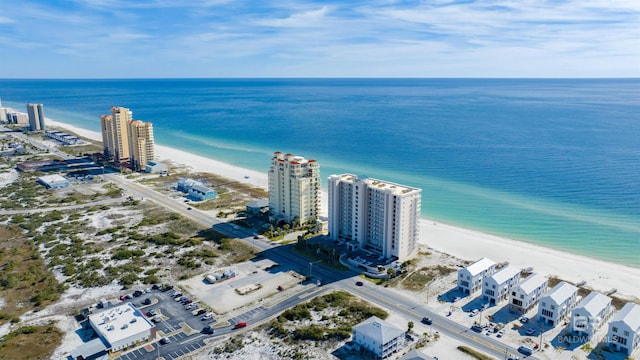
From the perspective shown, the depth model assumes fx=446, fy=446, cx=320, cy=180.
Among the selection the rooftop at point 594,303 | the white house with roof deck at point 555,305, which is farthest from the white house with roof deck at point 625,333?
the white house with roof deck at point 555,305

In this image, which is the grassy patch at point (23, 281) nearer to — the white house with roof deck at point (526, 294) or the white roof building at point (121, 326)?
the white roof building at point (121, 326)

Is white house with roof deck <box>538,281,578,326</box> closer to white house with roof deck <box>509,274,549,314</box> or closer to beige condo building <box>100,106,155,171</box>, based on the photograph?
white house with roof deck <box>509,274,549,314</box>

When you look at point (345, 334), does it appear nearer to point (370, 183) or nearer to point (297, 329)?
point (297, 329)

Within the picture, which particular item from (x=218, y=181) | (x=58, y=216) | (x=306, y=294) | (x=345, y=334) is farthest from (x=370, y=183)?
(x=58, y=216)

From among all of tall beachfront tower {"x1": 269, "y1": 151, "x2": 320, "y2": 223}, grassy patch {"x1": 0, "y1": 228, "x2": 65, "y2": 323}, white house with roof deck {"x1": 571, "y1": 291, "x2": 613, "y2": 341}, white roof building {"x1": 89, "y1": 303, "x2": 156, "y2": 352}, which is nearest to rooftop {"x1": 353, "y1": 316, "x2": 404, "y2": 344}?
white house with roof deck {"x1": 571, "y1": 291, "x2": 613, "y2": 341}

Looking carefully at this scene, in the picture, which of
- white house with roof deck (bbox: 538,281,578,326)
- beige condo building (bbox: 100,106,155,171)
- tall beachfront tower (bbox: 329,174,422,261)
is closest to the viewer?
white house with roof deck (bbox: 538,281,578,326)

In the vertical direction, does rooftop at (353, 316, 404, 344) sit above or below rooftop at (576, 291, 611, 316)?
below
